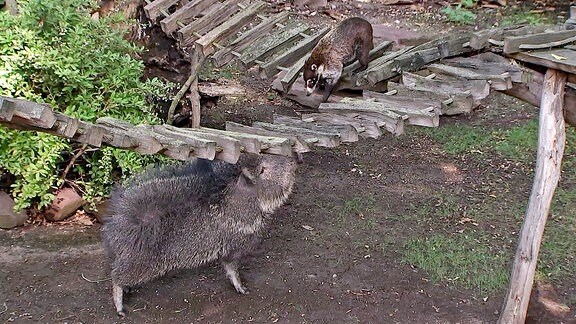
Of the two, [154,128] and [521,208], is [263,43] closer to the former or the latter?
[154,128]

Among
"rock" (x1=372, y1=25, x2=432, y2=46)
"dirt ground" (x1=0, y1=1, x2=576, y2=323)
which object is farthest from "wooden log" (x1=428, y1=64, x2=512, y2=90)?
"rock" (x1=372, y1=25, x2=432, y2=46)

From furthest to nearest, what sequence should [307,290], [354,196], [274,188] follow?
[354,196], [307,290], [274,188]

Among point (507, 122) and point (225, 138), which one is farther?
point (507, 122)

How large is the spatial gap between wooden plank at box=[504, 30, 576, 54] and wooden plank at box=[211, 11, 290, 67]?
241 centimetres

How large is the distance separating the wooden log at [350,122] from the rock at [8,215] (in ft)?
8.34

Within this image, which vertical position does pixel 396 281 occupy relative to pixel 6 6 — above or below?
below

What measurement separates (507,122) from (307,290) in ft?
13.9

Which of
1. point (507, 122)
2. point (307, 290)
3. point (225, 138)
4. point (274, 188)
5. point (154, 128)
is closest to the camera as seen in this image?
point (225, 138)

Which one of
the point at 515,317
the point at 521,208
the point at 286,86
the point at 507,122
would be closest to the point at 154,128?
the point at 286,86

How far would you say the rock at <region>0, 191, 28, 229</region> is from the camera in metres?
5.15

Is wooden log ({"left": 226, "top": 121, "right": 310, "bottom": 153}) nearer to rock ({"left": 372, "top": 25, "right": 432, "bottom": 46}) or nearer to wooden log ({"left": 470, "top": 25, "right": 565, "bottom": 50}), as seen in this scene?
wooden log ({"left": 470, "top": 25, "right": 565, "bottom": 50})

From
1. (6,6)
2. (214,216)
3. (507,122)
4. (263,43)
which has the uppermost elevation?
(6,6)

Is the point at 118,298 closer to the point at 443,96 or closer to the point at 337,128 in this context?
the point at 337,128

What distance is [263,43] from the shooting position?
5.75 m
